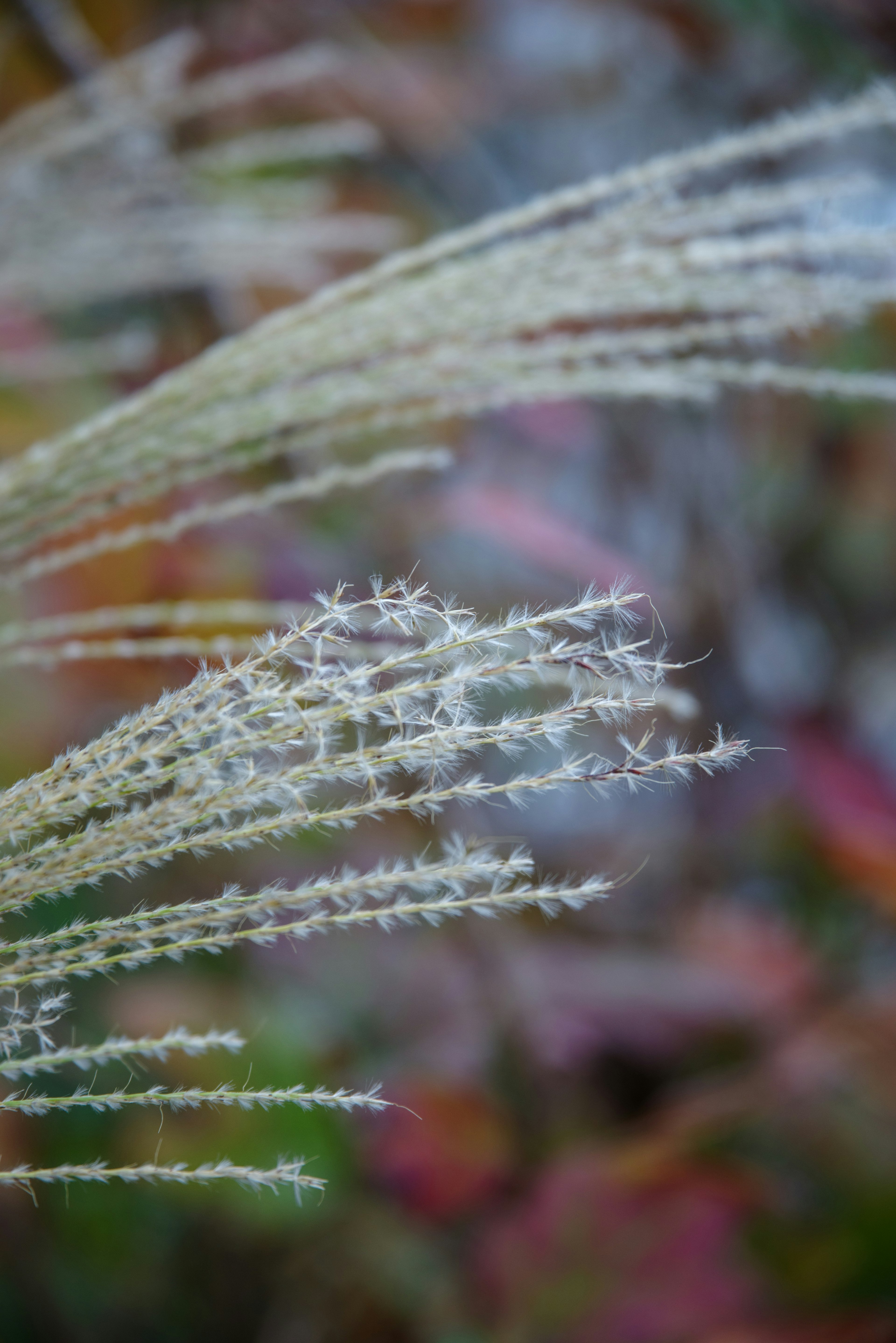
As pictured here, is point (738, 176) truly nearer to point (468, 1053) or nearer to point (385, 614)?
point (468, 1053)

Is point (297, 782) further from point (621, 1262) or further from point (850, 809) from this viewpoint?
point (850, 809)

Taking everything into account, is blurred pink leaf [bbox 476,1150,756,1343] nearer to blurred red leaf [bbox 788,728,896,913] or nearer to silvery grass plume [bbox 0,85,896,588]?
blurred red leaf [bbox 788,728,896,913]

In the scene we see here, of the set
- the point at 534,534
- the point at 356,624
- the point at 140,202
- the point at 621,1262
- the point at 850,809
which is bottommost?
the point at 621,1262

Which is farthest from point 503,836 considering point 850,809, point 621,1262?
point 850,809

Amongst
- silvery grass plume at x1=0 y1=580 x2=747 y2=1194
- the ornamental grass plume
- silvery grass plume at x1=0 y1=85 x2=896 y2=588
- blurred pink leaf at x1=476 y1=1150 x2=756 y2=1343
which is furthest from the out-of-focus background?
silvery grass plume at x1=0 y1=580 x2=747 y2=1194

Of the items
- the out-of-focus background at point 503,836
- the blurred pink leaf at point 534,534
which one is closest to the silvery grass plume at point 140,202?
the out-of-focus background at point 503,836

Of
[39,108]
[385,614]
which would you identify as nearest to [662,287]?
Result: [385,614]

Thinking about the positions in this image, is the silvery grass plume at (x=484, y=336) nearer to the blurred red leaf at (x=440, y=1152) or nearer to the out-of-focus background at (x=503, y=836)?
the out-of-focus background at (x=503, y=836)
